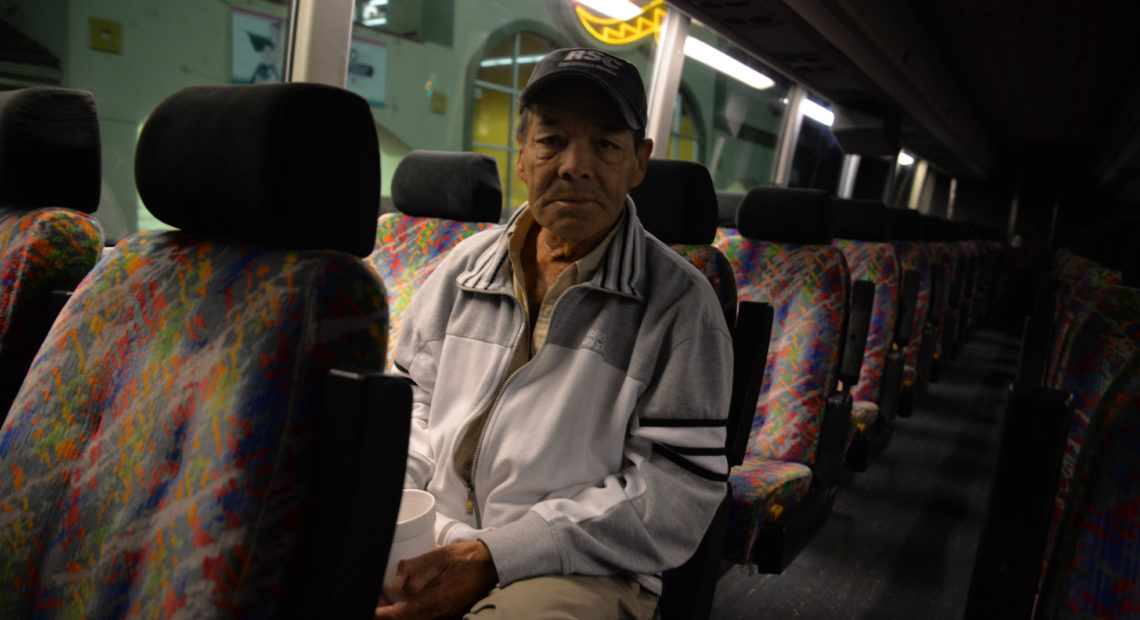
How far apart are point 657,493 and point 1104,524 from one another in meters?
0.58

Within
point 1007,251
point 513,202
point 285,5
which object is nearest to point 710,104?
point 513,202

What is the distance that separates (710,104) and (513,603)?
18.1 feet

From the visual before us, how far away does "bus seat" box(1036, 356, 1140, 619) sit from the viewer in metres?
0.70

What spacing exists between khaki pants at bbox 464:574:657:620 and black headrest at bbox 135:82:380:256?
547 millimetres

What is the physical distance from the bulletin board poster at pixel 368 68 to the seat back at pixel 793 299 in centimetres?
160

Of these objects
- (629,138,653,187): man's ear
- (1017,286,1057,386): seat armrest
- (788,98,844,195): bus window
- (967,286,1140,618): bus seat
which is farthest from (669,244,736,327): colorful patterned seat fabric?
(788,98,844,195): bus window

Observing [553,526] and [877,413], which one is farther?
[877,413]

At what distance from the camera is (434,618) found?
1.06 metres

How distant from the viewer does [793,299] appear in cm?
249

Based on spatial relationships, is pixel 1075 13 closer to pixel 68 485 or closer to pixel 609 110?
pixel 609 110

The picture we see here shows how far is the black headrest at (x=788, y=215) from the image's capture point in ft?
8.45

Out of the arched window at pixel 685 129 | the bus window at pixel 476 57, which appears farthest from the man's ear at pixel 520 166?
the arched window at pixel 685 129

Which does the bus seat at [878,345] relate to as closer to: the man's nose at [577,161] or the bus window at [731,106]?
the bus window at [731,106]

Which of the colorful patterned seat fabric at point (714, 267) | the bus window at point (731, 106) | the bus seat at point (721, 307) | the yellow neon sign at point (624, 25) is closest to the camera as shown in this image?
the bus seat at point (721, 307)
